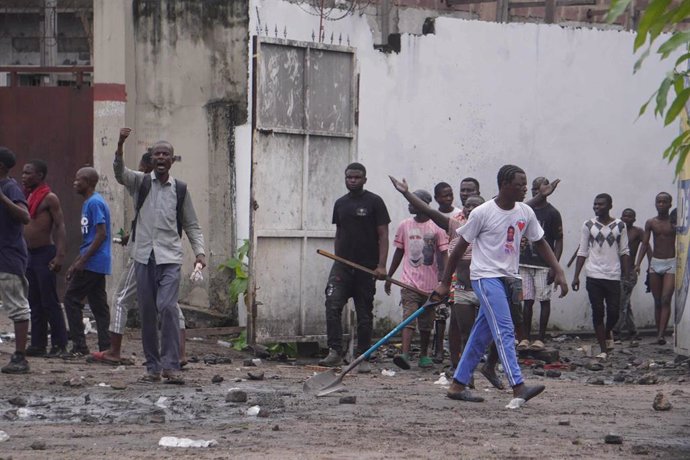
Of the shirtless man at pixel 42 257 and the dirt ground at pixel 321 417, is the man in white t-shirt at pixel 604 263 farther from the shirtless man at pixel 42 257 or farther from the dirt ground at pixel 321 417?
the shirtless man at pixel 42 257

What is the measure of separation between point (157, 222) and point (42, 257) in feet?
5.72

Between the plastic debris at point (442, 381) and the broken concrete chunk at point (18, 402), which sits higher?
the broken concrete chunk at point (18, 402)

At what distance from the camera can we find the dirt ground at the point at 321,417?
620cm

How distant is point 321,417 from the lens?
287 inches

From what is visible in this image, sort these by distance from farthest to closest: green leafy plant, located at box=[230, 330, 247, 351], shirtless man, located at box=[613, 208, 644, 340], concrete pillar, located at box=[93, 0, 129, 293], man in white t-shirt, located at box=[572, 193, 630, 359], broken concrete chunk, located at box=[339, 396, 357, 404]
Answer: shirtless man, located at box=[613, 208, 644, 340] → concrete pillar, located at box=[93, 0, 129, 293] → man in white t-shirt, located at box=[572, 193, 630, 359] → green leafy plant, located at box=[230, 330, 247, 351] → broken concrete chunk, located at box=[339, 396, 357, 404]

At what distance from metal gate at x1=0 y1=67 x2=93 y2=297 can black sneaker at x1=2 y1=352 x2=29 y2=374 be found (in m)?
4.77

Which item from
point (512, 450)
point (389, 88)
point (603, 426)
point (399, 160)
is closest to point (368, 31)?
point (389, 88)

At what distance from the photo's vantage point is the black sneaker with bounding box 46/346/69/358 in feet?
32.9

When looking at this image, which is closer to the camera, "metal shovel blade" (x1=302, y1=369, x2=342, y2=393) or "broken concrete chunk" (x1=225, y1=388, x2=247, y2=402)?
"broken concrete chunk" (x1=225, y1=388, x2=247, y2=402)

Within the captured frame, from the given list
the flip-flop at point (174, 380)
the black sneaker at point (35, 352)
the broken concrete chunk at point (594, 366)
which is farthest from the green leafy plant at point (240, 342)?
the broken concrete chunk at point (594, 366)

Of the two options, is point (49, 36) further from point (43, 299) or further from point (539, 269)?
point (539, 269)

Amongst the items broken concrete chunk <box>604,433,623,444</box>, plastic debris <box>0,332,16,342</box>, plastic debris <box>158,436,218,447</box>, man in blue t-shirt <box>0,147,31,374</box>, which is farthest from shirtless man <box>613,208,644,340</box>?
plastic debris <box>158,436,218,447</box>

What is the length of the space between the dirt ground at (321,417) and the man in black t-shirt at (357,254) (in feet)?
1.71

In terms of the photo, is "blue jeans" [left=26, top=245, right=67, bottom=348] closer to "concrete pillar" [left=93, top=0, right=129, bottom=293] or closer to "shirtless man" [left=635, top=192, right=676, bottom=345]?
"concrete pillar" [left=93, top=0, right=129, bottom=293]
